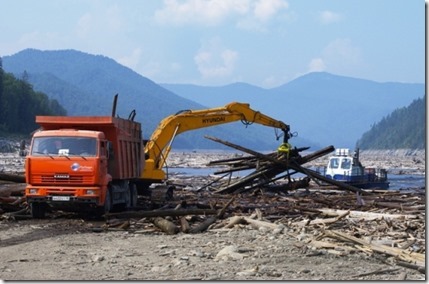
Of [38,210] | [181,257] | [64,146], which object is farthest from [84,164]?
[181,257]

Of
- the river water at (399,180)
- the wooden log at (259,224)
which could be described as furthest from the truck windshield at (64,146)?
the river water at (399,180)

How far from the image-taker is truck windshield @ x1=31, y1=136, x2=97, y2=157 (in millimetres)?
20141

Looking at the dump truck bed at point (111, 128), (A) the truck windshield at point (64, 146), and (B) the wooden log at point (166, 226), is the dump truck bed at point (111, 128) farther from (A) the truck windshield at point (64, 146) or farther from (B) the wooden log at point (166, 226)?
(B) the wooden log at point (166, 226)

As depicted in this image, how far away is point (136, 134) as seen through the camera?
2431 centimetres

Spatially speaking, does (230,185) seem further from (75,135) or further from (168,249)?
(168,249)

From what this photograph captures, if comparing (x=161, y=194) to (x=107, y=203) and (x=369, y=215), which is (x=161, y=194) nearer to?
(x=107, y=203)

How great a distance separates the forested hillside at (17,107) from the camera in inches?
4692

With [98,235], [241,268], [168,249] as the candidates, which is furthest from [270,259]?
[98,235]

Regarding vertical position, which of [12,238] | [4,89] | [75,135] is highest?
[4,89]

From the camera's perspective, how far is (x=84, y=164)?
1988 cm

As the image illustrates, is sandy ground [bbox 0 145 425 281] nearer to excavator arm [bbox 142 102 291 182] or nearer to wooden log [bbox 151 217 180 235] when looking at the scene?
wooden log [bbox 151 217 180 235]

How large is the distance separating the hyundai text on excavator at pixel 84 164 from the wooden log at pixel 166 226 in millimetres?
1983

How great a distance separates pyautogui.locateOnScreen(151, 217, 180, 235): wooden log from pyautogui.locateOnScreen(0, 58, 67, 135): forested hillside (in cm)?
9839

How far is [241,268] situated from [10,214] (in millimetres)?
10280
